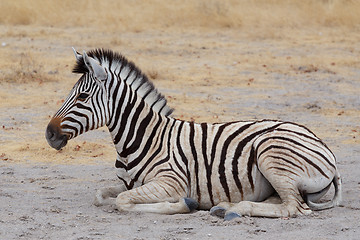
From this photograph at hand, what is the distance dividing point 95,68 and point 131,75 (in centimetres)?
42

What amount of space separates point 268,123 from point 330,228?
1.27 meters

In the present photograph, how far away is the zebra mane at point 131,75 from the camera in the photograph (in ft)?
20.1

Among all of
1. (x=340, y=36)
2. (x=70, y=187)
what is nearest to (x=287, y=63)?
(x=340, y=36)

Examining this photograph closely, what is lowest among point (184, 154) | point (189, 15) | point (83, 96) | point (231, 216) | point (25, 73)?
point (231, 216)

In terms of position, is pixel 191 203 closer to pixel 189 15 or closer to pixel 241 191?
pixel 241 191

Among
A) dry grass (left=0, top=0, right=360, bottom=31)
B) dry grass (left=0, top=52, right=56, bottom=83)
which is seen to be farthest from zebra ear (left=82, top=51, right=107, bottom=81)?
dry grass (left=0, top=0, right=360, bottom=31)

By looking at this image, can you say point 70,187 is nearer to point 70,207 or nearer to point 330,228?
point 70,207

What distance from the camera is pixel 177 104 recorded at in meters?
12.0

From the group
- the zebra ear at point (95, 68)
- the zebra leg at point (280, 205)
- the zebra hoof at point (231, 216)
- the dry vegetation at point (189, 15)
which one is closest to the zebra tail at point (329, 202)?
the zebra leg at point (280, 205)

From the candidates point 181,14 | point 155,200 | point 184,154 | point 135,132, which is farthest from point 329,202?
point 181,14

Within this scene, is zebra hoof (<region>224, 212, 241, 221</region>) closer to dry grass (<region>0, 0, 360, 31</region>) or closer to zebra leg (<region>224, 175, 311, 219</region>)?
zebra leg (<region>224, 175, 311, 219</region>)

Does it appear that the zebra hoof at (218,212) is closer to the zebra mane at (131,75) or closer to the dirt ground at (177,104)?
the dirt ground at (177,104)

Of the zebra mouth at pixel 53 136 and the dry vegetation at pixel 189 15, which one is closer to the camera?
the zebra mouth at pixel 53 136

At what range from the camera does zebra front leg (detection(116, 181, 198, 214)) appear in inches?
225
